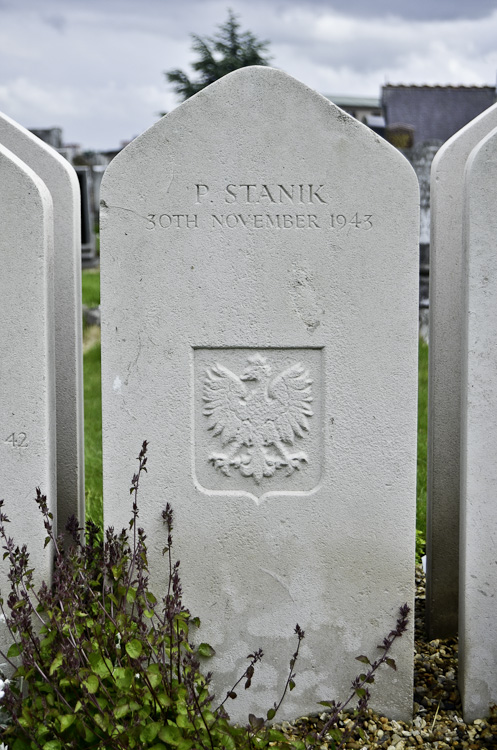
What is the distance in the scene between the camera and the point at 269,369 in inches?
133

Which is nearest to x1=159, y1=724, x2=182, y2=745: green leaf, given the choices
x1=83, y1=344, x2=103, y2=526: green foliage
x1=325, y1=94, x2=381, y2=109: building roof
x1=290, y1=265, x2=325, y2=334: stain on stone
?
x1=290, y1=265, x2=325, y2=334: stain on stone

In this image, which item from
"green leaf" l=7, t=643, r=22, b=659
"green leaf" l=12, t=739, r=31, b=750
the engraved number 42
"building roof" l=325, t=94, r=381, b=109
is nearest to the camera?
"green leaf" l=12, t=739, r=31, b=750

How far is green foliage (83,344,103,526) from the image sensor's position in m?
5.77

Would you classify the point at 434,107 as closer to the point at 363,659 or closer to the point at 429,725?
the point at 429,725

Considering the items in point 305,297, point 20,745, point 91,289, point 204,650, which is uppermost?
point 91,289

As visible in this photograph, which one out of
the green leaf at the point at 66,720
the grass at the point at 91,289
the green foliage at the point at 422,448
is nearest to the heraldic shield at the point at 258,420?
the green leaf at the point at 66,720

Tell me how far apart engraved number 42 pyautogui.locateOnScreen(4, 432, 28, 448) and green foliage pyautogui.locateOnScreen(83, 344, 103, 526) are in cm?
202

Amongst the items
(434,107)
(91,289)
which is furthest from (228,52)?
(91,289)

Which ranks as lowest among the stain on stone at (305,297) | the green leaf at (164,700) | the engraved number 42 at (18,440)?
the green leaf at (164,700)

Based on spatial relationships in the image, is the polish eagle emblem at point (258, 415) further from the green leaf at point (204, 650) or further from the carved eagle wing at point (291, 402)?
the green leaf at point (204, 650)

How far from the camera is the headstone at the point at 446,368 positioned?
12.2ft

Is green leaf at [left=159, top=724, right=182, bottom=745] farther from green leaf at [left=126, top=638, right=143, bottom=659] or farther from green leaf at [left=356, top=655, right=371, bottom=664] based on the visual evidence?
green leaf at [left=356, top=655, right=371, bottom=664]

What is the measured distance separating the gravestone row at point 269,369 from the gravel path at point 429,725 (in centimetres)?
8

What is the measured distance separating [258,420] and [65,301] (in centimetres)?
109
